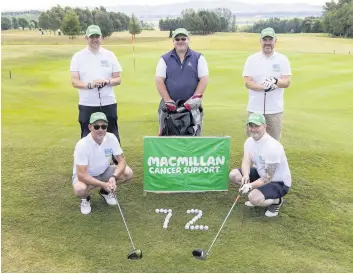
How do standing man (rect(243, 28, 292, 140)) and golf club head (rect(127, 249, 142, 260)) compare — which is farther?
standing man (rect(243, 28, 292, 140))

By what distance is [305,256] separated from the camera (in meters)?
5.54

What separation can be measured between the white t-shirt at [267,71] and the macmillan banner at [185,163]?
0.82 meters

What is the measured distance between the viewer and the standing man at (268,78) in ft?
22.9

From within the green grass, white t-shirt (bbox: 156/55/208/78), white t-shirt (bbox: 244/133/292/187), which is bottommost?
the green grass

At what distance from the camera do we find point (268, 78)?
6.98 m

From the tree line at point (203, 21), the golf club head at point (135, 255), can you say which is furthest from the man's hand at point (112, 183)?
the tree line at point (203, 21)

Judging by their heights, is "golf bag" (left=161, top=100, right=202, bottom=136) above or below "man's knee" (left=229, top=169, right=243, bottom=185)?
above

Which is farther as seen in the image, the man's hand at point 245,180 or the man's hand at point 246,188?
the man's hand at point 245,180

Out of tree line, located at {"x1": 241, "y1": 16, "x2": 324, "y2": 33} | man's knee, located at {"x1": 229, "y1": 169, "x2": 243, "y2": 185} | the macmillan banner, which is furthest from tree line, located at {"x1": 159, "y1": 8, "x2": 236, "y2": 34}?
man's knee, located at {"x1": 229, "y1": 169, "x2": 243, "y2": 185}

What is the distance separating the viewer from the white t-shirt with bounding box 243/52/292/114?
708 centimetres

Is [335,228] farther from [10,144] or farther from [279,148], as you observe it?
[10,144]

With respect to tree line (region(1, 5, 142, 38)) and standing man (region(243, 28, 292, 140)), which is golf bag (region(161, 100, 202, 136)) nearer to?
standing man (region(243, 28, 292, 140))

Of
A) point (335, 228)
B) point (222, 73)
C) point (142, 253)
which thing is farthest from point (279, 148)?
point (222, 73)

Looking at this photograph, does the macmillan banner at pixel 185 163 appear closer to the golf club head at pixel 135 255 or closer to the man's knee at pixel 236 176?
the man's knee at pixel 236 176
